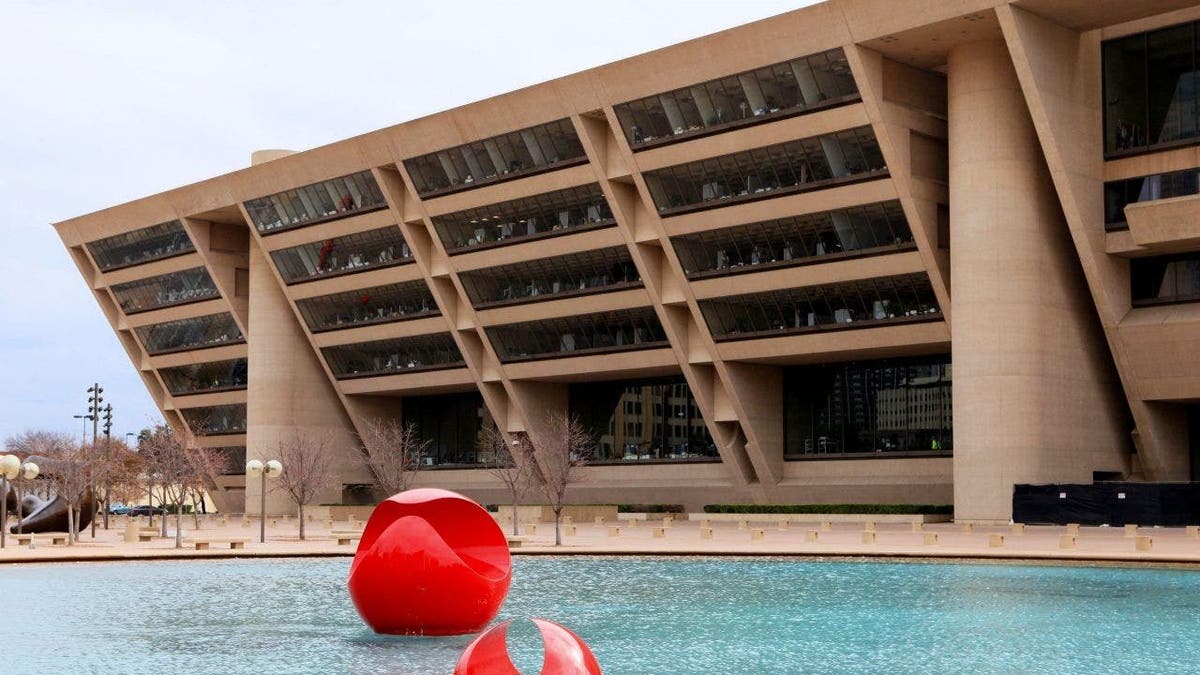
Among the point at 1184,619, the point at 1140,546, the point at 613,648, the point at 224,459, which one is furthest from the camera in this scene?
the point at 224,459

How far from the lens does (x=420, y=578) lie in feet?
66.7

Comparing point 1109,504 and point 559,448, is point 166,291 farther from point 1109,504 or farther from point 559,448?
point 1109,504

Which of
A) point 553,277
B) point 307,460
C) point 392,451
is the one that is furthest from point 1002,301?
point 307,460

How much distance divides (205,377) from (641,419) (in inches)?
1295

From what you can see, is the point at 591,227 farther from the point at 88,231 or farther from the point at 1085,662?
the point at 1085,662

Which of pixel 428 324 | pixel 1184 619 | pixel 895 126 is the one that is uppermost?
pixel 895 126

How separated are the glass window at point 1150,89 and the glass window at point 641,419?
94.4 feet

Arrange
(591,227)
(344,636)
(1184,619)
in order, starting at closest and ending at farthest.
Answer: (344,636) → (1184,619) → (591,227)

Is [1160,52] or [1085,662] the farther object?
[1160,52]

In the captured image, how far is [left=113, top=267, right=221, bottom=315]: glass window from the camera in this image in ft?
303

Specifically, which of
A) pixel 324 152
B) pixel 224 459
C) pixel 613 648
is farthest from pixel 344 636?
pixel 224 459

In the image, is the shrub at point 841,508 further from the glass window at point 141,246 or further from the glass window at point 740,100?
the glass window at point 141,246

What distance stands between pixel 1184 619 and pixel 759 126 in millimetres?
38875

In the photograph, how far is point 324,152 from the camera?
76625mm
